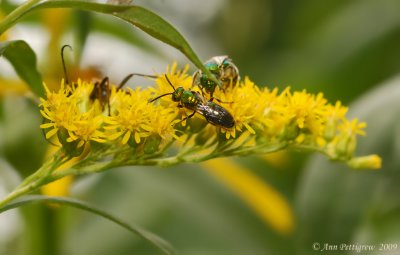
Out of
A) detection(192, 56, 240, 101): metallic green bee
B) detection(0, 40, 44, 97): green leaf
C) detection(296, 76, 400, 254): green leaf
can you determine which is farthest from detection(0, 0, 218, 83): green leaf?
detection(296, 76, 400, 254): green leaf

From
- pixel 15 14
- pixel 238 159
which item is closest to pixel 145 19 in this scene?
pixel 15 14

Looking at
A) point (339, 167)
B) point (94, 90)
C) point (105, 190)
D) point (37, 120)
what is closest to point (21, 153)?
point (37, 120)

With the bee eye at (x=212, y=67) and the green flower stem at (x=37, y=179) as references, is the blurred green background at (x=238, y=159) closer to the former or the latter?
the bee eye at (x=212, y=67)

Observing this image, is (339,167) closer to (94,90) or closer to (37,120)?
(37,120)

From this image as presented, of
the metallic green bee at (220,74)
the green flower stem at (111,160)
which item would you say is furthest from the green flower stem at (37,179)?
the metallic green bee at (220,74)

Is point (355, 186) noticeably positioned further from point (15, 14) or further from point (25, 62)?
point (15, 14)

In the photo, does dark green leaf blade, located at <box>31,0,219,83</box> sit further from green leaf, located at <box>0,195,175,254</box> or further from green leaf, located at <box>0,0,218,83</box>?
green leaf, located at <box>0,195,175,254</box>

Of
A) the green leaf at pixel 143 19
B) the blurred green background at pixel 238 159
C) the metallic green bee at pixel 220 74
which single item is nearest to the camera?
the green leaf at pixel 143 19
